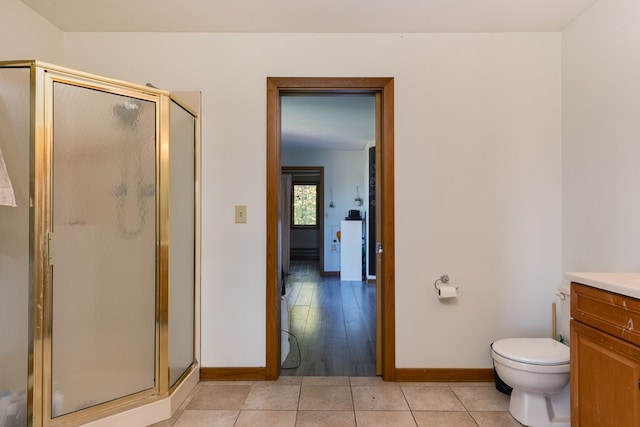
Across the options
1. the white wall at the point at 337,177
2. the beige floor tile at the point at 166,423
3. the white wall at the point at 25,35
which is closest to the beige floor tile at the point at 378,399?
the beige floor tile at the point at 166,423

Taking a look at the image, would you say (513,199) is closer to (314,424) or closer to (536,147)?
(536,147)

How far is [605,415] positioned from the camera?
1.25 metres

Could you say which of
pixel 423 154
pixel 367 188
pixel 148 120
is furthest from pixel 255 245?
pixel 367 188

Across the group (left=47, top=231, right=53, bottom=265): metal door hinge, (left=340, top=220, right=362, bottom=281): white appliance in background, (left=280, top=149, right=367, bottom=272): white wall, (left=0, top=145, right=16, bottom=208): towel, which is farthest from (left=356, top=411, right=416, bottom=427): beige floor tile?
(left=280, top=149, right=367, bottom=272): white wall

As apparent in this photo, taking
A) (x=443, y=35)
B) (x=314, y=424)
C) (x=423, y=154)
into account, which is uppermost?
(x=443, y=35)

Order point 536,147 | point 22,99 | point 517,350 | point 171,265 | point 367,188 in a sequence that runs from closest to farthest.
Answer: point 22,99
point 517,350
point 171,265
point 536,147
point 367,188

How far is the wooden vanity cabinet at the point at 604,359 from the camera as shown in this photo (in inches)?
45.2

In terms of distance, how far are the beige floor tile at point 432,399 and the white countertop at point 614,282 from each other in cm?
101

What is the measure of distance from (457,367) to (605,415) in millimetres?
984

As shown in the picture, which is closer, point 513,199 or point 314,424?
point 314,424

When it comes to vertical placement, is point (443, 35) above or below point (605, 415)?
above

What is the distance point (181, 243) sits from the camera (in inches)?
79.1

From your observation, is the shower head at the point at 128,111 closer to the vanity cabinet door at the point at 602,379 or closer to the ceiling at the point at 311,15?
the ceiling at the point at 311,15

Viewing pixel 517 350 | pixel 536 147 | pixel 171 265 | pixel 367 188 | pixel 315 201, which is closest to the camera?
pixel 517 350
